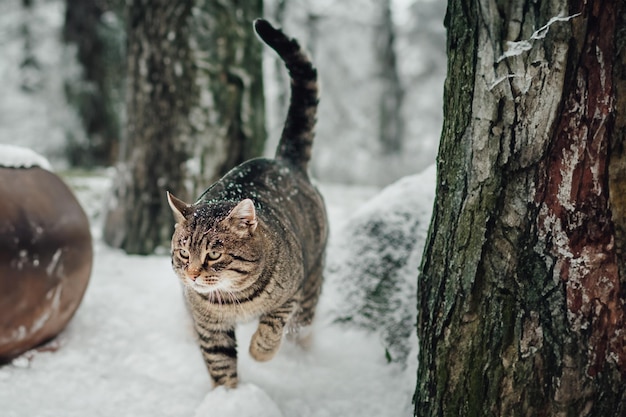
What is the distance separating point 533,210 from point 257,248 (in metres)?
1.08

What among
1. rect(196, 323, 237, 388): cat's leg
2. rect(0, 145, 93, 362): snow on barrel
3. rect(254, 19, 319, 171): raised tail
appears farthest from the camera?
rect(254, 19, 319, 171): raised tail

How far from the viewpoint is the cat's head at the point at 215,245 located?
2178mm

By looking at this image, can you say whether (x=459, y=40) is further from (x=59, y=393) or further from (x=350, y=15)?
(x=350, y=15)

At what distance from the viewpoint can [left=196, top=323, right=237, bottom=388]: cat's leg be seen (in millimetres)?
2412

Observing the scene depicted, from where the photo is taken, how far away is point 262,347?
99.4 inches

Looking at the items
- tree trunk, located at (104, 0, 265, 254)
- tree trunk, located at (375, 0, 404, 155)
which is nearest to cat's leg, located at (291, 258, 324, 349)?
tree trunk, located at (104, 0, 265, 254)

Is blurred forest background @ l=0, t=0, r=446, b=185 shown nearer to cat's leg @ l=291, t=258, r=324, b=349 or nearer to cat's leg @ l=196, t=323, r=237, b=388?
cat's leg @ l=291, t=258, r=324, b=349

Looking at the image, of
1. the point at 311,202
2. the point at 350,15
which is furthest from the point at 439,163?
the point at 350,15

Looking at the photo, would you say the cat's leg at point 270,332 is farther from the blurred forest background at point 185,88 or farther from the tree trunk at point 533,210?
the blurred forest background at point 185,88

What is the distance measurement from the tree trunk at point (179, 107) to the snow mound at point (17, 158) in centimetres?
122

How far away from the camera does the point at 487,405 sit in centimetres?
188

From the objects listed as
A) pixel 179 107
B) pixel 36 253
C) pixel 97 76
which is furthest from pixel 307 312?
pixel 97 76

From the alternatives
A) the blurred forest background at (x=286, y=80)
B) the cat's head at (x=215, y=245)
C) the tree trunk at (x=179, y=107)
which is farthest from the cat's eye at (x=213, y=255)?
the blurred forest background at (x=286, y=80)

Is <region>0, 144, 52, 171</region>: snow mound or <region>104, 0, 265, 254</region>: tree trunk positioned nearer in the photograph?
<region>0, 144, 52, 171</region>: snow mound
